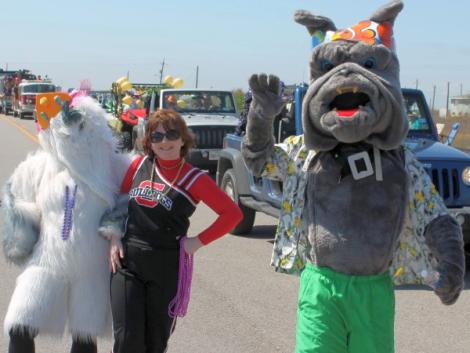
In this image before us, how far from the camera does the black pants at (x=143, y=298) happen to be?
3.42 metres

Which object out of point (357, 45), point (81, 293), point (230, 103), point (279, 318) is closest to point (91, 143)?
point (81, 293)

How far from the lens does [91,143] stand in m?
3.71

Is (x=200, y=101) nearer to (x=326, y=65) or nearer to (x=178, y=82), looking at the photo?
(x=178, y=82)

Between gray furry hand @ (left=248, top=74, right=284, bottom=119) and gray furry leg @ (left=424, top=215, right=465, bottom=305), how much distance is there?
2.73 feet

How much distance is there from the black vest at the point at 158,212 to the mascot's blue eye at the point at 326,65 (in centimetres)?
82

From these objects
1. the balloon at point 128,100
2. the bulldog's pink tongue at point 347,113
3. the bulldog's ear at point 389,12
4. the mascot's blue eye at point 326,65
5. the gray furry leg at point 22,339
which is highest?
the bulldog's ear at point 389,12

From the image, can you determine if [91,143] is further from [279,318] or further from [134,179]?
[279,318]

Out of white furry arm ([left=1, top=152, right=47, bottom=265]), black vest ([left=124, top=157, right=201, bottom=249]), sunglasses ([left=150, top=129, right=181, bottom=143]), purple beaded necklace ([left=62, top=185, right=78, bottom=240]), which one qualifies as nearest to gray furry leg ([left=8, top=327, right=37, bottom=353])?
white furry arm ([left=1, top=152, right=47, bottom=265])

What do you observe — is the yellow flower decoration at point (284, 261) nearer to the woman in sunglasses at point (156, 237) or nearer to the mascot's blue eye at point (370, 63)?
the woman in sunglasses at point (156, 237)

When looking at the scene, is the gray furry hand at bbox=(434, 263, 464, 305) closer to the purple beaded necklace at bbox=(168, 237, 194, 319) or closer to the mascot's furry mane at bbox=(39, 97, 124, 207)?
the purple beaded necklace at bbox=(168, 237, 194, 319)

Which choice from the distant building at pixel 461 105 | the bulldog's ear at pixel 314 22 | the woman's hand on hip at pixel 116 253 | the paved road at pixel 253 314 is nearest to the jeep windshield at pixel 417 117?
the paved road at pixel 253 314

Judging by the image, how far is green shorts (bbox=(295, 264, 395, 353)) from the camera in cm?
305

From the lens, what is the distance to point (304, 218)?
328cm

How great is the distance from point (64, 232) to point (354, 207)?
1389mm
